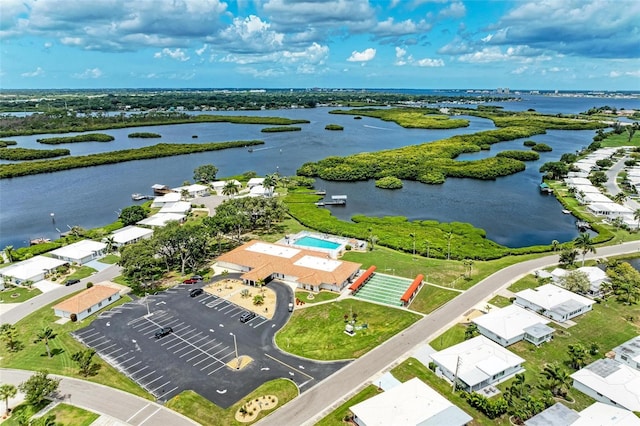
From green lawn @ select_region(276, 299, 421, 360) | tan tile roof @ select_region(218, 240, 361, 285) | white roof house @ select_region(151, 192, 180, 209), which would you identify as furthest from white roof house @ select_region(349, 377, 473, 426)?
white roof house @ select_region(151, 192, 180, 209)

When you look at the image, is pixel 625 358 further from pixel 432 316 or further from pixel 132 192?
pixel 132 192

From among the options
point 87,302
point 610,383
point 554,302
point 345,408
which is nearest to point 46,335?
point 87,302

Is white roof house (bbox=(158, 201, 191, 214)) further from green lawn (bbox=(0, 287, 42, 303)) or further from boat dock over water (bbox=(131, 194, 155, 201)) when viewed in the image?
green lawn (bbox=(0, 287, 42, 303))

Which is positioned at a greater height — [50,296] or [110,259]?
[110,259]

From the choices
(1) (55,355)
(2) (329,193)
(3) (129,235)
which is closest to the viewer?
(1) (55,355)

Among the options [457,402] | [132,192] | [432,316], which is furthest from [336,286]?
[132,192]

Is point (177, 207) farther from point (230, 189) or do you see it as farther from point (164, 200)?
point (230, 189)

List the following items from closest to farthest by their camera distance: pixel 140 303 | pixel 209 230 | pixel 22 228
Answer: pixel 140 303
pixel 209 230
pixel 22 228
